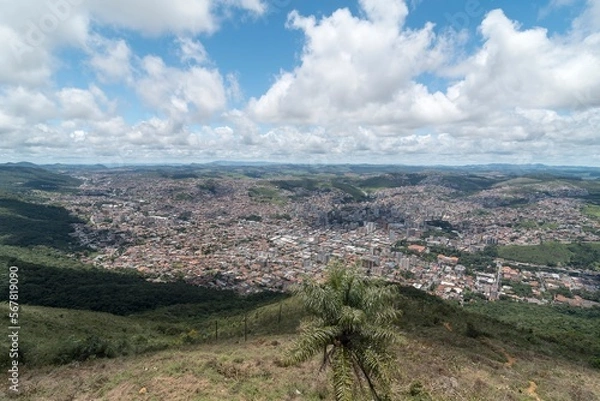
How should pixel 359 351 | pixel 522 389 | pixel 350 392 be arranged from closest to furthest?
pixel 350 392
pixel 359 351
pixel 522 389

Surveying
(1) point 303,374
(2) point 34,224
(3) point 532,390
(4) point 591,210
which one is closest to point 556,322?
(3) point 532,390

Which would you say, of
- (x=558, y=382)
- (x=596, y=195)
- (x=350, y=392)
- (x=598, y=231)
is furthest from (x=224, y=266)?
(x=596, y=195)

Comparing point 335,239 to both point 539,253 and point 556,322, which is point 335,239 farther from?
point 556,322

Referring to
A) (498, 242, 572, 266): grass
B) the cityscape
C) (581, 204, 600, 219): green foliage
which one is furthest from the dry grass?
(581, 204, 600, 219): green foliage

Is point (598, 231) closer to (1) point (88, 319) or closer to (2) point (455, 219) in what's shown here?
(2) point (455, 219)

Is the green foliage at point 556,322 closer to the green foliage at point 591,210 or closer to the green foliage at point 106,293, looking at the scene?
the green foliage at point 106,293

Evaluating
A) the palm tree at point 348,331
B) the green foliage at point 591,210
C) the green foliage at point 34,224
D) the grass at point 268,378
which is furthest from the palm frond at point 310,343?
the green foliage at point 591,210

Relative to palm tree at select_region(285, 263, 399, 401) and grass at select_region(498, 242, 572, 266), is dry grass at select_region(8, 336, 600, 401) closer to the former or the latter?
palm tree at select_region(285, 263, 399, 401)
